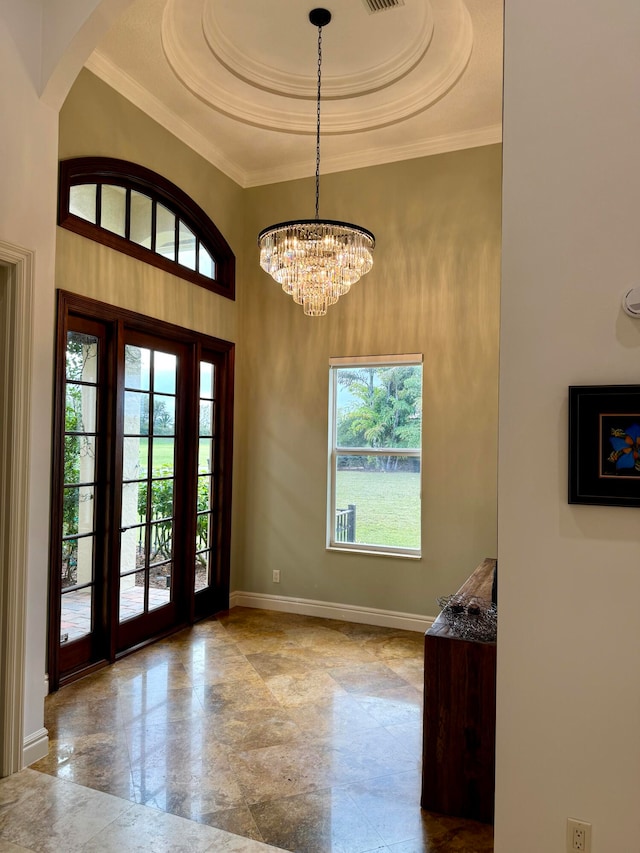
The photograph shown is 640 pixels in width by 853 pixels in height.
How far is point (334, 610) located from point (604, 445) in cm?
352

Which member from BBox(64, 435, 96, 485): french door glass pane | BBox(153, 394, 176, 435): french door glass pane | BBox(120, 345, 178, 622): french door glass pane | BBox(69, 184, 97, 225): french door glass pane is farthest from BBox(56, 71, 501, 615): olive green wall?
BBox(64, 435, 96, 485): french door glass pane

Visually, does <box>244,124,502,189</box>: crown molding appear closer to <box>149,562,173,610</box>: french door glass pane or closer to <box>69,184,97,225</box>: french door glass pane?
<box>69,184,97,225</box>: french door glass pane

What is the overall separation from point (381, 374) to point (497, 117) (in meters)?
2.00

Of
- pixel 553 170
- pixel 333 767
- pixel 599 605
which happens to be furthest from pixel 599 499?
pixel 333 767

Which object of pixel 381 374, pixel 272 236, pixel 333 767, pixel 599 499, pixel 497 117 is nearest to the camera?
pixel 599 499

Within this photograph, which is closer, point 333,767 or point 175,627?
point 333,767

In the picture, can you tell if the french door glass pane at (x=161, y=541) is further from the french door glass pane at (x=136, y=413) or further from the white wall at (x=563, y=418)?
the white wall at (x=563, y=418)

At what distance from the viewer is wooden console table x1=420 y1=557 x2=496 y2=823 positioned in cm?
230

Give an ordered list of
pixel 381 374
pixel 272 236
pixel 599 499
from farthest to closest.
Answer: pixel 381 374 < pixel 272 236 < pixel 599 499

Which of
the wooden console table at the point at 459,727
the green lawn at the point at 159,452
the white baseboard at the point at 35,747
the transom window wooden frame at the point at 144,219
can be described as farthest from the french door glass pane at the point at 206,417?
the wooden console table at the point at 459,727

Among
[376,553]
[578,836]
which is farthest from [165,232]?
[578,836]

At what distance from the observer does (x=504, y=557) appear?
5.78 feet

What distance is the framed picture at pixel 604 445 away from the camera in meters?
1.62

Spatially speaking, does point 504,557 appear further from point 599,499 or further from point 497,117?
point 497,117
